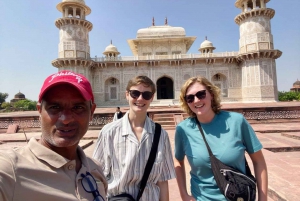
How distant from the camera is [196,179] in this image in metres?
1.65

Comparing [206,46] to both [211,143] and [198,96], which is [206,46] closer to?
[198,96]

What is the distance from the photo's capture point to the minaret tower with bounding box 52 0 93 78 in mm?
20875

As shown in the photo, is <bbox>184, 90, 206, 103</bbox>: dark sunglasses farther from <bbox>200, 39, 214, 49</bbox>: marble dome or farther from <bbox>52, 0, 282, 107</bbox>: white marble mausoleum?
<bbox>200, 39, 214, 49</bbox>: marble dome

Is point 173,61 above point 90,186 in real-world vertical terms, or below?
above

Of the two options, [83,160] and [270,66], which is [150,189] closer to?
[83,160]

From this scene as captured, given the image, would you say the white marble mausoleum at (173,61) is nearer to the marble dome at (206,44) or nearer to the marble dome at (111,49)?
the marble dome at (206,44)

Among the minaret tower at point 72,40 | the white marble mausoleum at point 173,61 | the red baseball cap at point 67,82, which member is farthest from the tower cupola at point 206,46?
the red baseball cap at point 67,82

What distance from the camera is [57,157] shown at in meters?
0.87

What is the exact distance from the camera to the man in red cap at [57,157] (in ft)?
2.37

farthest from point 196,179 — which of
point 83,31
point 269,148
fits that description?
point 83,31

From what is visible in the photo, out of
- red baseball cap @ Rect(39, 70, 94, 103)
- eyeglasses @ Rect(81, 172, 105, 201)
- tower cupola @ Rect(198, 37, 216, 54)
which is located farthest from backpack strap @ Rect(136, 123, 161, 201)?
tower cupola @ Rect(198, 37, 216, 54)

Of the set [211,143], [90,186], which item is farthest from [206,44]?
[90,186]

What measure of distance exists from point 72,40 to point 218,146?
22.6m

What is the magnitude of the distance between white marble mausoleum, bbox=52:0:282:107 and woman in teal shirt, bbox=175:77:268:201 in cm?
2059
